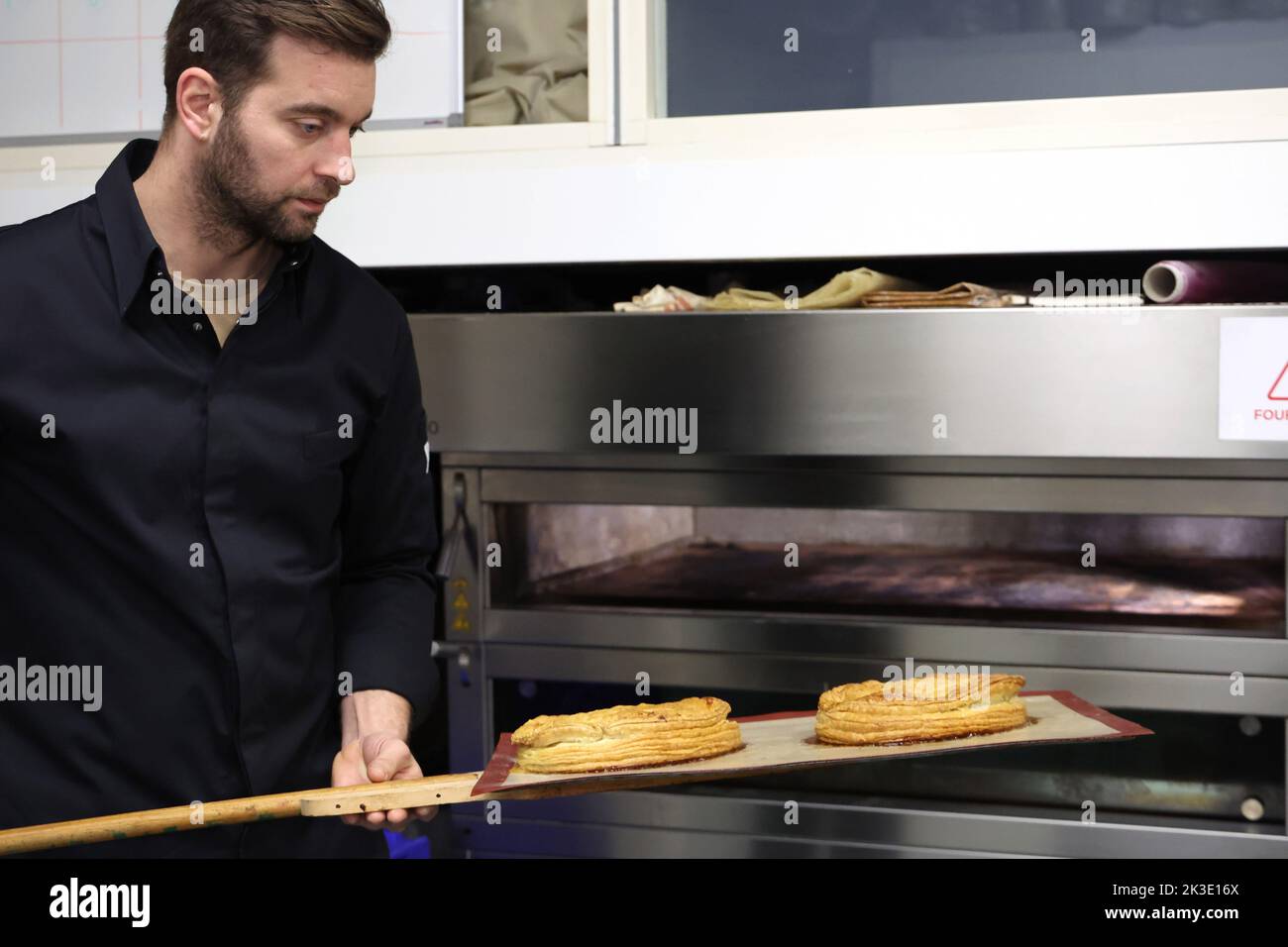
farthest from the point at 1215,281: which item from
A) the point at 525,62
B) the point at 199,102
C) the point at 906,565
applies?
the point at 199,102

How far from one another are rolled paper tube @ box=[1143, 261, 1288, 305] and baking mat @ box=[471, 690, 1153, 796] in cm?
56

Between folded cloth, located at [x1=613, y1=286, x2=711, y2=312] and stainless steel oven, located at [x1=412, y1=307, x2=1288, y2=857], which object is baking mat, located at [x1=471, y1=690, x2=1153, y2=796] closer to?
stainless steel oven, located at [x1=412, y1=307, x2=1288, y2=857]

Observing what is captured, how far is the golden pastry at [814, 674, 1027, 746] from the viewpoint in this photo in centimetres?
131

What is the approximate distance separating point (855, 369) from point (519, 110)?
1.94ft

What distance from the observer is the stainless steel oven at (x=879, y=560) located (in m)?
1.74

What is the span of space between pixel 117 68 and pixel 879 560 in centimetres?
128

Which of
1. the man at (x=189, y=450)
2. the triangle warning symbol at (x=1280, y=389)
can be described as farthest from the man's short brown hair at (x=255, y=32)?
the triangle warning symbol at (x=1280, y=389)

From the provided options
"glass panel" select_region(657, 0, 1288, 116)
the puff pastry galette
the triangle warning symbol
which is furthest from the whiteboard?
the triangle warning symbol

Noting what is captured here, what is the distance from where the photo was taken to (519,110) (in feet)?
6.38

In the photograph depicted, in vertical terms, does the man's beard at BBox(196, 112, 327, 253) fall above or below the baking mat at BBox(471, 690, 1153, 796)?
above

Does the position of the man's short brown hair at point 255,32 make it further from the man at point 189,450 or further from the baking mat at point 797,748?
the baking mat at point 797,748

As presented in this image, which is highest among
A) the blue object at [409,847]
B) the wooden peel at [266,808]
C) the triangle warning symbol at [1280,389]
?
the triangle warning symbol at [1280,389]
